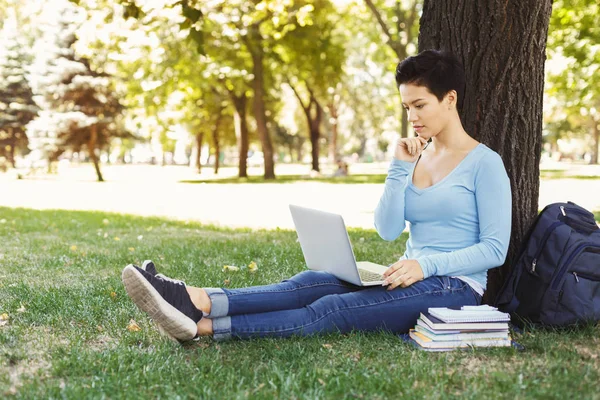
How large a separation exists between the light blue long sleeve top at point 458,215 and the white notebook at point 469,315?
245mm

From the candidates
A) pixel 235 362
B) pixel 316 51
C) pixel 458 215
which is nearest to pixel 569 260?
pixel 458 215

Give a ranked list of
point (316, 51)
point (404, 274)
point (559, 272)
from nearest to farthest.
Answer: point (404, 274) < point (559, 272) < point (316, 51)

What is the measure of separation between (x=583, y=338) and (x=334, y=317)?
140cm

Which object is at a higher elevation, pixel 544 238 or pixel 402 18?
pixel 402 18

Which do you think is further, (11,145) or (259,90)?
(11,145)

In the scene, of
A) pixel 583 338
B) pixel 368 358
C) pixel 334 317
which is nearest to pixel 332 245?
pixel 334 317

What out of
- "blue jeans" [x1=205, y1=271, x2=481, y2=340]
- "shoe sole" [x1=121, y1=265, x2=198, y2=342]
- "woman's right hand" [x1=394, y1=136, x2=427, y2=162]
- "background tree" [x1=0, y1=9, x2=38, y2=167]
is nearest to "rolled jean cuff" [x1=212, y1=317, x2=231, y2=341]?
"blue jeans" [x1=205, y1=271, x2=481, y2=340]

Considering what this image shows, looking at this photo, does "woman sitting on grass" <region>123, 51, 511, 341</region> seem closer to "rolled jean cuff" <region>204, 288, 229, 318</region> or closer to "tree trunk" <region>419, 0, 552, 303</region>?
"rolled jean cuff" <region>204, 288, 229, 318</region>

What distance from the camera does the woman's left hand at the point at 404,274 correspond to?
11.8 feet

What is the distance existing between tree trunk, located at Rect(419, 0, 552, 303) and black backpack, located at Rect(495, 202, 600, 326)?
0.52m

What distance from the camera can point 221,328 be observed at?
3.51 meters

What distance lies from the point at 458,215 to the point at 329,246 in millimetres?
760

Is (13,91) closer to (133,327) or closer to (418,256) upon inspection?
(133,327)

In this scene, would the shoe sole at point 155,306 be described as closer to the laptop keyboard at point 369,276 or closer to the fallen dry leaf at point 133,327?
the fallen dry leaf at point 133,327
